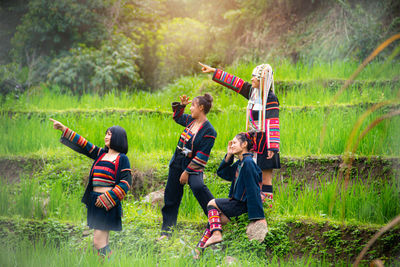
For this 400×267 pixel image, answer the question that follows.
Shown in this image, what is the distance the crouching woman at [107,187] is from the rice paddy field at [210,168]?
22cm

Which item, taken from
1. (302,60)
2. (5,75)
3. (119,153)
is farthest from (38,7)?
(119,153)

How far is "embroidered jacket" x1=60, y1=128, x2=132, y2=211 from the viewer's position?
11.2 feet

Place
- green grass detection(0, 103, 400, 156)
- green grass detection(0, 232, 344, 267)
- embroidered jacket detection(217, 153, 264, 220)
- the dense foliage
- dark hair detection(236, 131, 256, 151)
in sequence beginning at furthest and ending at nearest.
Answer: the dense foliage, green grass detection(0, 103, 400, 156), dark hair detection(236, 131, 256, 151), embroidered jacket detection(217, 153, 264, 220), green grass detection(0, 232, 344, 267)

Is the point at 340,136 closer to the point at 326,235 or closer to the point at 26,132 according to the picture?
the point at 326,235

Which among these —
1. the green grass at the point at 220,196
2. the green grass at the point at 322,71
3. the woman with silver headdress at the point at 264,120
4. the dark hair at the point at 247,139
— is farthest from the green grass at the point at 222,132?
the dark hair at the point at 247,139

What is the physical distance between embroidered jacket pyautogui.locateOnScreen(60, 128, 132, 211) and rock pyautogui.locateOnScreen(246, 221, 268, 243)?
1.17 meters

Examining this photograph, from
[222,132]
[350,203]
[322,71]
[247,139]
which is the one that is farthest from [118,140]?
[322,71]

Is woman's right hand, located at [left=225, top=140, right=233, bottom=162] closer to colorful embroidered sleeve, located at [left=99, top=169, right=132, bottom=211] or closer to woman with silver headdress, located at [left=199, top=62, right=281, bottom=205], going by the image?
woman with silver headdress, located at [left=199, top=62, right=281, bottom=205]

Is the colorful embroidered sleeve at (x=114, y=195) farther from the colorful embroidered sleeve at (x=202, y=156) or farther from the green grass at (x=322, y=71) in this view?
the green grass at (x=322, y=71)

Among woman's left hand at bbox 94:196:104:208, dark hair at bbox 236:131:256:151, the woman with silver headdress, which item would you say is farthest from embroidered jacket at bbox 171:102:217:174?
woman's left hand at bbox 94:196:104:208

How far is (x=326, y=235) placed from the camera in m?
3.65

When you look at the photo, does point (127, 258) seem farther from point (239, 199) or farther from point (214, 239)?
point (239, 199)

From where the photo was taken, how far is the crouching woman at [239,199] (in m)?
3.51

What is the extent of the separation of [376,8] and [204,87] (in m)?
4.27
